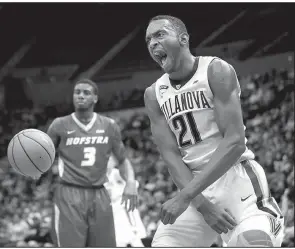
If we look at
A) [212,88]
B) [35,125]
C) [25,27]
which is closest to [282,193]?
[212,88]

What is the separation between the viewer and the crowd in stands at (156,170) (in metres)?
10.4

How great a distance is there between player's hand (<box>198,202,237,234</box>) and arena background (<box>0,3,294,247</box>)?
6.49m

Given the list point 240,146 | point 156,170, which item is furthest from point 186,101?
point 156,170

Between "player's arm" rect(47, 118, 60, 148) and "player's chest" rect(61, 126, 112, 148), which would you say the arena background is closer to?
"player's chest" rect(61, 126, 112, 148)

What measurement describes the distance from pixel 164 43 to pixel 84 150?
8.70 ft

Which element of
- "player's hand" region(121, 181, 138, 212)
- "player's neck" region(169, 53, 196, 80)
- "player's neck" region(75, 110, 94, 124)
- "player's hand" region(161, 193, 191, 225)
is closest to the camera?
"player's hand" region(161, 193, 191, 225)

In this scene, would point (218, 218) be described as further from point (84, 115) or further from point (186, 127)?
point (84, 115)

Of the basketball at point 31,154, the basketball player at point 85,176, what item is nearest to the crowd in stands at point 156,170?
the basketball player at point 85,176

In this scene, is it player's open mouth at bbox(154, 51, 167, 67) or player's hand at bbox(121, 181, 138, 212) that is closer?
player's open mouth at bbox(154, 51, 167, 67)

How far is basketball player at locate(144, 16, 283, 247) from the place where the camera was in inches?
114

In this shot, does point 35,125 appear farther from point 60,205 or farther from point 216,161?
point 216,161

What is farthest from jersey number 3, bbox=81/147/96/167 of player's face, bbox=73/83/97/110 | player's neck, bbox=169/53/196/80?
player's neck, bbox=169/53/196/80

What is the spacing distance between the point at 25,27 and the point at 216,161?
15.2 meters

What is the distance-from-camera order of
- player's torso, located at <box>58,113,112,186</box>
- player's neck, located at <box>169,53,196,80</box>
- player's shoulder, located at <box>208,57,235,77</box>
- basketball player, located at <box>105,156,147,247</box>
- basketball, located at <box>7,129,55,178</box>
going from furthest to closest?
basketball player, located at <box>105,156,147,247</box>, player's torso, located at <box>58,113,112,186</box>, basketball, located at <box>7,129,55,178</box>, player's neck, located at <box>169,53,196,80</box>, player's shoulder, located at <box>208,57,235,77</box>
